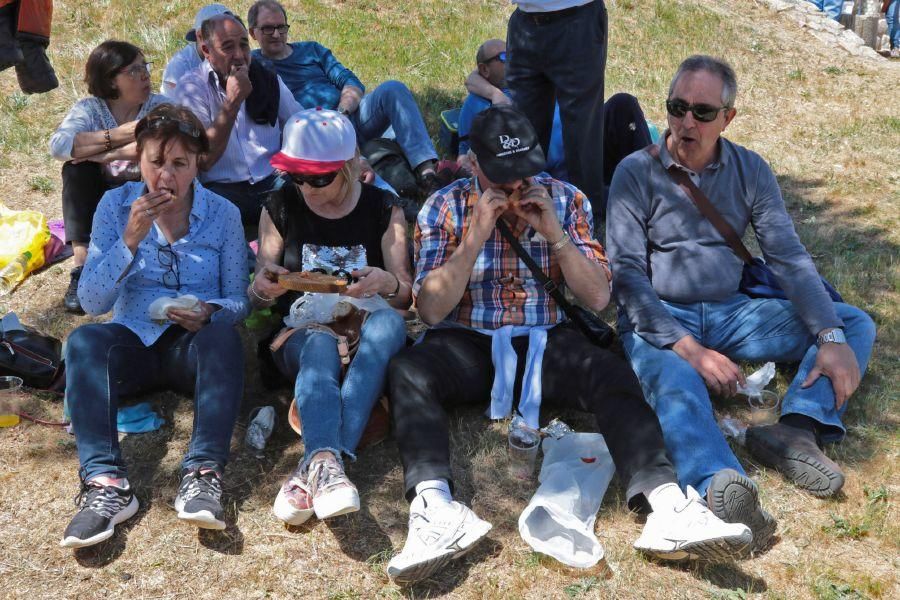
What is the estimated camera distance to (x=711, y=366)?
12.8ft

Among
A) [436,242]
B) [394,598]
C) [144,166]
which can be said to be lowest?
[394,598]

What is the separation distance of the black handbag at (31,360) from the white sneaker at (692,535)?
2851 mm

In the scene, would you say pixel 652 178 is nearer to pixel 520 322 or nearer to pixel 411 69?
pixel 520 322

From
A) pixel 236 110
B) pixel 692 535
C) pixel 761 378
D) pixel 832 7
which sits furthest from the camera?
pixel 832 7

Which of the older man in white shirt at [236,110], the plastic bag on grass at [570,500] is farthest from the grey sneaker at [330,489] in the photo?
the older man in white shirt at [236,110]

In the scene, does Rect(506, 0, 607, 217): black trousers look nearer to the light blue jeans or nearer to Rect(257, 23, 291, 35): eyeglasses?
Rect(257, 23, 291, 35): eyeglasses

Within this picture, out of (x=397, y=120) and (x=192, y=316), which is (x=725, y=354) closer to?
(x=192, y=316)

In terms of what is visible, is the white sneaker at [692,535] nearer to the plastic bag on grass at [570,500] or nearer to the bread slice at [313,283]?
the plastic bag on grass at [570,500]

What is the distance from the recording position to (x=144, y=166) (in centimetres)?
404

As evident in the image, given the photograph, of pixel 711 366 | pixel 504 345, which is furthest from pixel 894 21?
pixel 504 345

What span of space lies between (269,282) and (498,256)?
1.02 m

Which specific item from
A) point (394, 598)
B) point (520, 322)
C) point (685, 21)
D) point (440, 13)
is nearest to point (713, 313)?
point (520, 322)

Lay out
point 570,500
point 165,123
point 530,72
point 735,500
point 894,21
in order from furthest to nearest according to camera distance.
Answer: point 894,21 < point 530,72 < point 165,123 < point 570,500 < point 735,500

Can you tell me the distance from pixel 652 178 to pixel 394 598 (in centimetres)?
229
